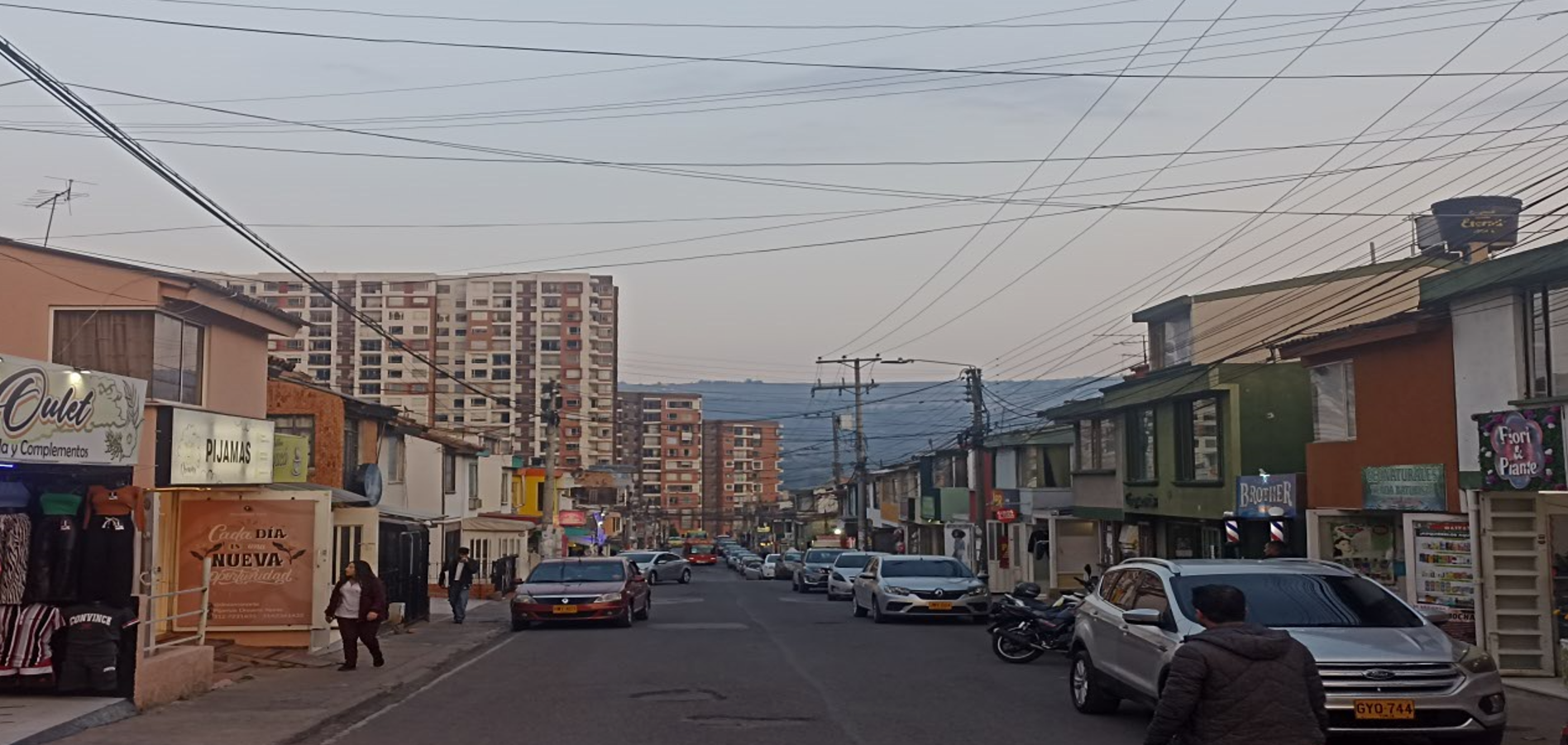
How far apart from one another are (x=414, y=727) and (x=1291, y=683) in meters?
9.44

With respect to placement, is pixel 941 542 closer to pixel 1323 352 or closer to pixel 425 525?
pixel 425 525

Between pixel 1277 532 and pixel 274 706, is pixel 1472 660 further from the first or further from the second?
pixel 1277 532

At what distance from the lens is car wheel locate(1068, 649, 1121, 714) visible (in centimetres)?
1444

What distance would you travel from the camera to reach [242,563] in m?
21.9

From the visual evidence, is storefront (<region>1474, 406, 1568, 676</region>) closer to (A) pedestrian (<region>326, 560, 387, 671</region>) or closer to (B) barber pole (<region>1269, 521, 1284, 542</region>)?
(B) barber pole (<region>1269, 521, 1284, 542</region>)

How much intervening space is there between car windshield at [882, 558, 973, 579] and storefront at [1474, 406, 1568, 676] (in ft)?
44.1

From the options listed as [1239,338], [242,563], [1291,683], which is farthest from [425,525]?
[1291,683]

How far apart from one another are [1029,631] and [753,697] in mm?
5984

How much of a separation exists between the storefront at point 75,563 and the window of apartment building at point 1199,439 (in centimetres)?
2214

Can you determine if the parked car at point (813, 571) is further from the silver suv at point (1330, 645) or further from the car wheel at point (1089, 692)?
the silver suv at point (1330, 645)

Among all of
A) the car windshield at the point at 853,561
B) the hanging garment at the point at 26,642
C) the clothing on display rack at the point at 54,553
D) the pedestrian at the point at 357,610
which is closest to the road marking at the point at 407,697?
the pedestrian at the point at 357,610

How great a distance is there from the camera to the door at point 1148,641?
1248cm

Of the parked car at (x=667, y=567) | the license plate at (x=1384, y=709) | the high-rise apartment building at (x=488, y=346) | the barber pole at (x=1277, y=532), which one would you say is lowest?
the parked car at (x=667, y=567)

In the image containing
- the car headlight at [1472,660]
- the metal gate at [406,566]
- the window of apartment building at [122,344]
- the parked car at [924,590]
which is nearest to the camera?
the car headlight at [1472,660]
